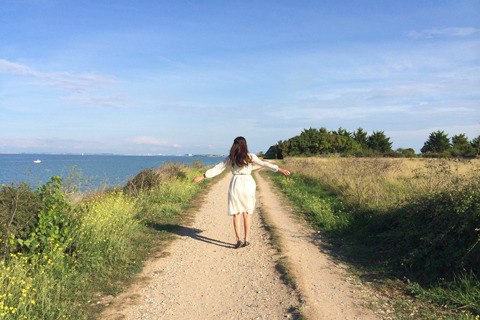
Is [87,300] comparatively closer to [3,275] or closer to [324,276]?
[3,275]

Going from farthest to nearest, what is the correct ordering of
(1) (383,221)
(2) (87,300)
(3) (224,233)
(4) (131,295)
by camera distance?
(3) (224,233) < (1) (383,221) < (4) (131,295) < (2) (87,300)

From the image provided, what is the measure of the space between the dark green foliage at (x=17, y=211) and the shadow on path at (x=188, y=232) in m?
3.41

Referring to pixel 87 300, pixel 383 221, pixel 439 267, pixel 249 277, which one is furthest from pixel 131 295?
pixel 383 221

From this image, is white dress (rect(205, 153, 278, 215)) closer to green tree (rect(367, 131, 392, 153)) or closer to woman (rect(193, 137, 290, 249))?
woman (rect(193, 137, 290, 249))

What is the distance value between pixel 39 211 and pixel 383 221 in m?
6.52

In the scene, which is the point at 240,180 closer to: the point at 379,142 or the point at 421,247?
the point at 421,247

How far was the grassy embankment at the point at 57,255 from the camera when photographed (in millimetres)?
3688

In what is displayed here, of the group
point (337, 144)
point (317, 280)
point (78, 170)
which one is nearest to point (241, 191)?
point (317, 280)

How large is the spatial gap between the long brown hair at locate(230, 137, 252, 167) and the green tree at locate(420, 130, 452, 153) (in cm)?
7000

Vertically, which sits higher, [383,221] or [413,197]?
[413,197]

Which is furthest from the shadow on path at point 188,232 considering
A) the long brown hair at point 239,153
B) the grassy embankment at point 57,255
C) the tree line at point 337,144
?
the tree line at point 337,144

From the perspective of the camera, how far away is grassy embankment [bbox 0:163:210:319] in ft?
12.1

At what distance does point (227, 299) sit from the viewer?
4305 millimetres

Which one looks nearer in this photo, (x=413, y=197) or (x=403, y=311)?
(x=403, y=311)
